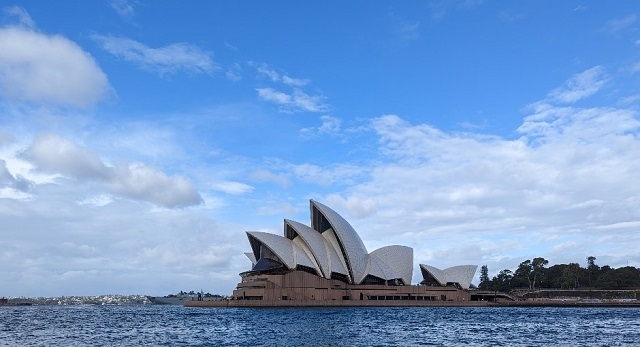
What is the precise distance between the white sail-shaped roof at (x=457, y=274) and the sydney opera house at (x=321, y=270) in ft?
21.8

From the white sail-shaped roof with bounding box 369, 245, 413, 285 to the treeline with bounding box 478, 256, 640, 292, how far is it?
54816 millimetres

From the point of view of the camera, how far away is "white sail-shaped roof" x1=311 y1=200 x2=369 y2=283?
8906 centimetres

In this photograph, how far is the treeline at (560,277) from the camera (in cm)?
13941

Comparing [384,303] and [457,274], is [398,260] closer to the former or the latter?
[384,303]

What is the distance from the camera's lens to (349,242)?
90.7 metres

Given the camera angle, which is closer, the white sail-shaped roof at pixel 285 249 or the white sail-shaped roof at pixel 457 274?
the white sail-shaped roof at pixel 285 249

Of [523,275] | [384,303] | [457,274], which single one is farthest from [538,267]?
[384,303]

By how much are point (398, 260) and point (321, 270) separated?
56.5 ft

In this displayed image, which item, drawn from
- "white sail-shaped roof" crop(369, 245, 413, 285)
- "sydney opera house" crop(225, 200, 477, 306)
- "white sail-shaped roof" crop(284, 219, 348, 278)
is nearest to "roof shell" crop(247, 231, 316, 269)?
"sydney opera house" crop(225, 200, 477, 306)

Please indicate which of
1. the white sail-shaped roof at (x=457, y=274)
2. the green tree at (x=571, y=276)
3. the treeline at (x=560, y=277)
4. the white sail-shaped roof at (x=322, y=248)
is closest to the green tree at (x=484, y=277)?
the treeline at (x=560, y=277)

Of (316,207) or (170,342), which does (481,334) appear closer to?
(170,342)

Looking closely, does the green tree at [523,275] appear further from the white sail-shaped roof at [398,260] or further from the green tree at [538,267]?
the white sail-shaped roof at [398,260]

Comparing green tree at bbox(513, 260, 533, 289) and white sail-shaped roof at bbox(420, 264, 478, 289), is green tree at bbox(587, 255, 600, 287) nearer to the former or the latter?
green tree at bbox(513, 260, 533, 289)

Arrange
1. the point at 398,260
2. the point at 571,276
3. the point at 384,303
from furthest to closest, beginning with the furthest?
the point at 571,276, the point at 398,260, the point at 384,303
